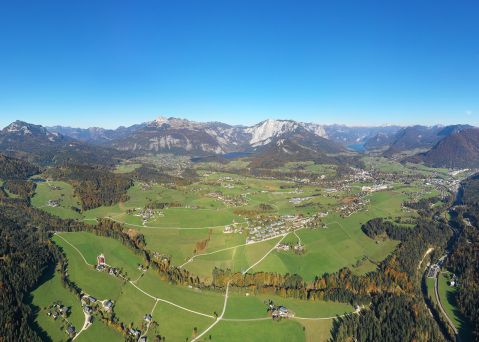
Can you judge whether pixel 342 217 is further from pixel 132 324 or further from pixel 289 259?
pixel 132 324

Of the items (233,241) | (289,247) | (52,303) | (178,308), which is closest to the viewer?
(52,303)

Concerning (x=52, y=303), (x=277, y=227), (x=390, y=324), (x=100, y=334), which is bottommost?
(x=100, y=334)

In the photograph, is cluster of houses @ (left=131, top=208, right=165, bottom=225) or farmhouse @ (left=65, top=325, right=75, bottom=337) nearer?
farmhouse @ (left=65, top=325, right=75, bottom=337)

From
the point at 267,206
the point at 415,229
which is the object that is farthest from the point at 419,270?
the point at 267,206

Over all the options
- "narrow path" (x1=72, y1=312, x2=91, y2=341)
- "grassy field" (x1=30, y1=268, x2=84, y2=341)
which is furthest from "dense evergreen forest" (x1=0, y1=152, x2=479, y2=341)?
"narrow path" (x1=72, y1=312, x2=91, y2=341)

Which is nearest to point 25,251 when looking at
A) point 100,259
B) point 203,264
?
point 100,259

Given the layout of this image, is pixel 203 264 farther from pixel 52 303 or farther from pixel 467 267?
pixel 467 267

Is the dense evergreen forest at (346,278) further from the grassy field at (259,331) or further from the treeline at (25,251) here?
the grassy field at (259,331)

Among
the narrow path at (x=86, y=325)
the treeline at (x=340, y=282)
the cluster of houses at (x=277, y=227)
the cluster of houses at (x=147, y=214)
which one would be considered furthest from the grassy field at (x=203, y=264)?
the cluster of houses at (x=277, y=227)

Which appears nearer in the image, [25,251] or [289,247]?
[25,251]

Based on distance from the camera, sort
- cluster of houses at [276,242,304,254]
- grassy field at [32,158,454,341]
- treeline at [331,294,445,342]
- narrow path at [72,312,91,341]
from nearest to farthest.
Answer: treeline at [331,294,445,342]
narrow path at [72,312,91,341]
grassy field at [32,158,454,341]
cluster of houses at [276,242,304,254]

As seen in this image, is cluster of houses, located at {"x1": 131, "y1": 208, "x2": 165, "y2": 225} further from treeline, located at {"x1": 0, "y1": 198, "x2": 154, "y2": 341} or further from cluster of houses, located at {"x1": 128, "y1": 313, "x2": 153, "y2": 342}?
cluster of houses, located at {"x1": 128, "y1": 313, "x2": 153, "y2": 342}
